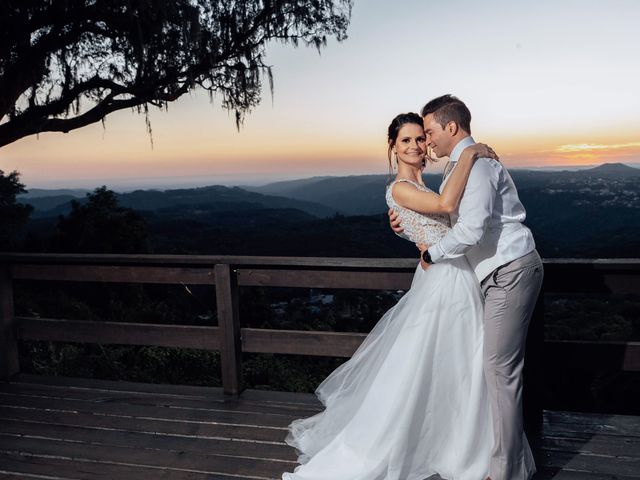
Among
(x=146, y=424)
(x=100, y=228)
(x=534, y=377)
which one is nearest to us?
(x=534, y=377)

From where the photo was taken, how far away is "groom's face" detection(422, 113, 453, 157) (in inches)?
79.0

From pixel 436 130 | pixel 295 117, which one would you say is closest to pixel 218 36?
pixel 436 130

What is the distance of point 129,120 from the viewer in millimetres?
6211

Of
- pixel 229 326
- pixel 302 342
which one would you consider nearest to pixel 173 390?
pixel 229 326

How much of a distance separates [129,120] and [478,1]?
4.46m

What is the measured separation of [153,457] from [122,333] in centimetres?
114

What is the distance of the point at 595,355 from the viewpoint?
108 inches

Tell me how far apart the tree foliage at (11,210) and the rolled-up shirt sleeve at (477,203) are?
44.6 feet

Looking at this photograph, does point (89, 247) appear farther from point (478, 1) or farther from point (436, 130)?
point (436, 130)

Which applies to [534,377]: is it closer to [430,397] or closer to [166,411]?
[430,397]

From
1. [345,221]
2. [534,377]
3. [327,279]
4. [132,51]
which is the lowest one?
[345,221]

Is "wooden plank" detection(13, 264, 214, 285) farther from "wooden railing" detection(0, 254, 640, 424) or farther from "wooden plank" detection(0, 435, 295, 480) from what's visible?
"wooden plank" detection(0, 435, 295, 480)

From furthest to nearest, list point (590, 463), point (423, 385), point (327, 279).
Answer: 1. point (327, 279)
2. point (590, 463)
3. point (423, 385)

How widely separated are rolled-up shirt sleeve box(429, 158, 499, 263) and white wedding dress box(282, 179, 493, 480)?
310 mm
